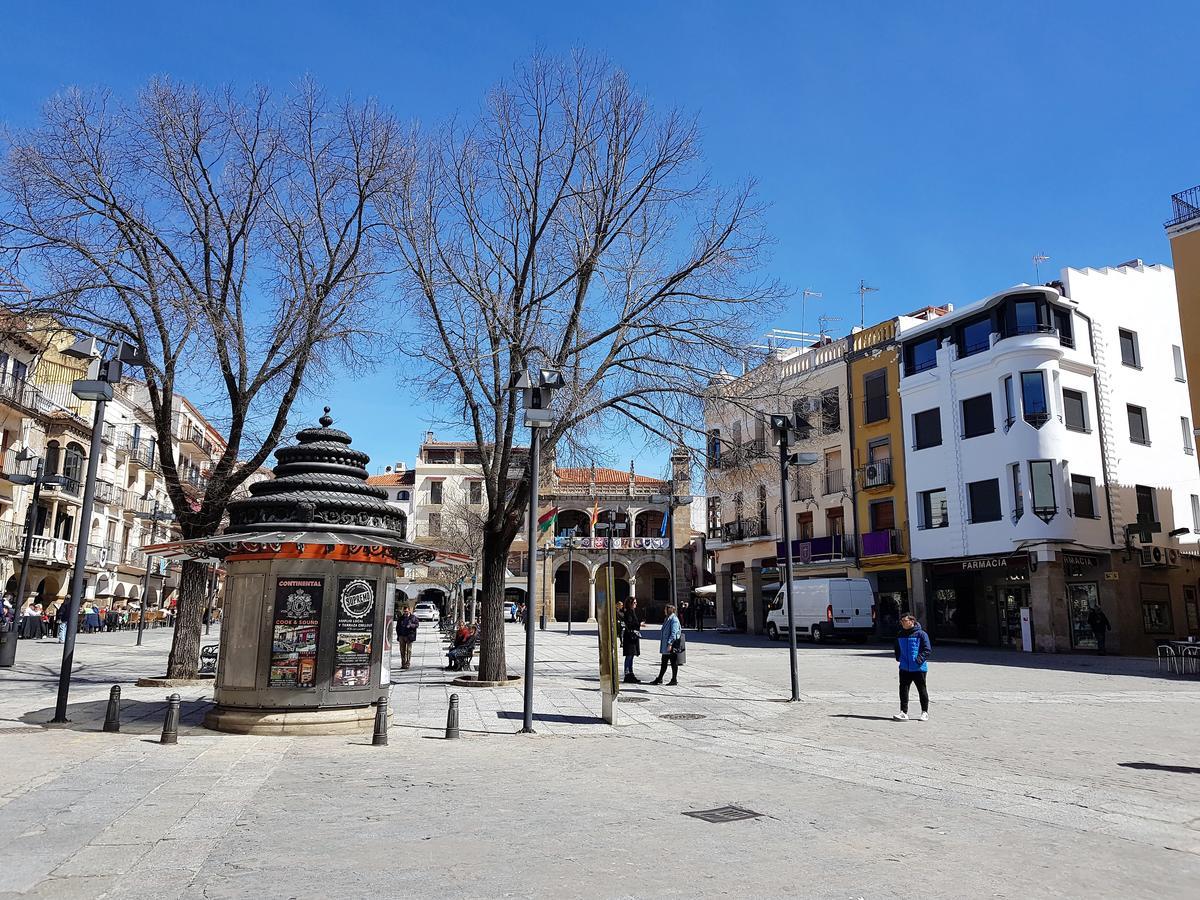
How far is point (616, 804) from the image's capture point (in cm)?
737

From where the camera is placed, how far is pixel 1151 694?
1645 cm

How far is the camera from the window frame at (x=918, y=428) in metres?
33.8

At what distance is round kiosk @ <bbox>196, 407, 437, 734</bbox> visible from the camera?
1112 cm

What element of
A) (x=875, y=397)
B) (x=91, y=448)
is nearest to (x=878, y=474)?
(x=875, y=397)

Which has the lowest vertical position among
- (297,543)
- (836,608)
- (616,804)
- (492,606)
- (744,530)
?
(616,804)

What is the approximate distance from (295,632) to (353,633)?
0.75m

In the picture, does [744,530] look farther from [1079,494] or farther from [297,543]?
[297,543]

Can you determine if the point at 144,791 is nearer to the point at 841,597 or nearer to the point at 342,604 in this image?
the point at 342,604

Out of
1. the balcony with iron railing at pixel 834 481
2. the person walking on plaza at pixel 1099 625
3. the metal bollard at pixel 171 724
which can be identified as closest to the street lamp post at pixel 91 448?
the metal bollard at pixel 171 724

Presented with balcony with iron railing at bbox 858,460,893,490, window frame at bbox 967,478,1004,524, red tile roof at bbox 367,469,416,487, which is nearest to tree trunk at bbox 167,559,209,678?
window frame at bbox 967,478,1004,524

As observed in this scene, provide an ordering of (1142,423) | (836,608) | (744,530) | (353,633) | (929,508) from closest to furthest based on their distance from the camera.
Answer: (353,633) → (836,608) → (1142,423) → (929,508) → (744,530)

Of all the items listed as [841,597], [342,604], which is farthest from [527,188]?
[841,597]

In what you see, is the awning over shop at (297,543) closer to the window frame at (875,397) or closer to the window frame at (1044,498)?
the window frame at (1044,498)

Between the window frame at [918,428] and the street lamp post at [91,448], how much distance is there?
94.8 ft
